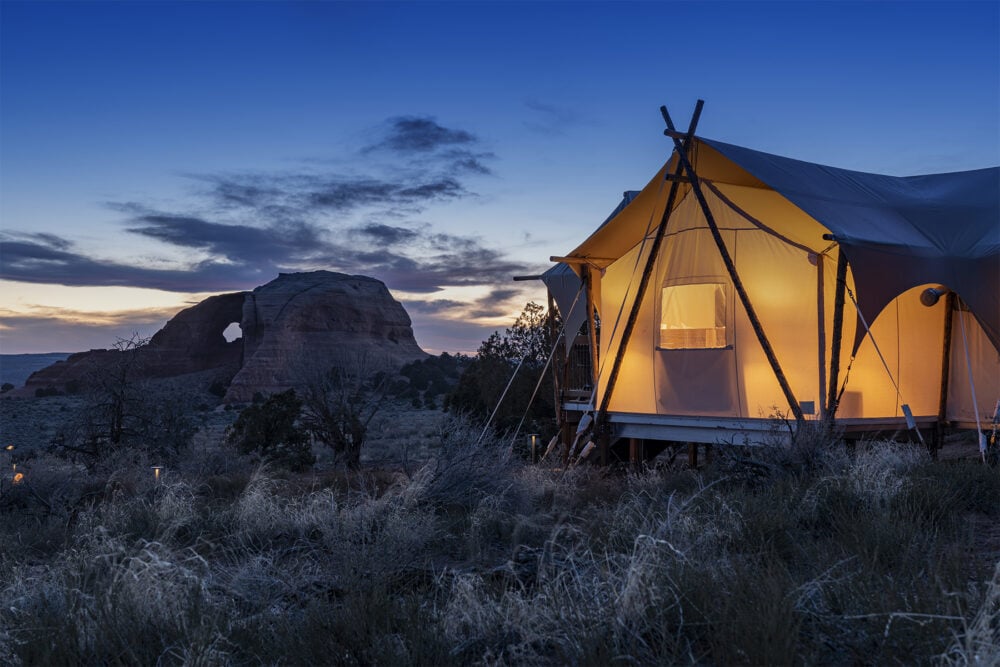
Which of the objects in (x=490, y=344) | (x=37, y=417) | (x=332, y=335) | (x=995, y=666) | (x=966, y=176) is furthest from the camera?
(x=332, y=335)

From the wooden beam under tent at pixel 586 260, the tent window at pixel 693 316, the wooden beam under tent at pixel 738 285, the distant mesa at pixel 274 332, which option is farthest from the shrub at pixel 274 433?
the distant mesa at pixel 274 332

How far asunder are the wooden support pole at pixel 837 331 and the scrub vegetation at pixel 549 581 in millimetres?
2217

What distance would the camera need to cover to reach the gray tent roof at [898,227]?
31.8 feet

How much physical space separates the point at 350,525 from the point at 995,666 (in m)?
4.35

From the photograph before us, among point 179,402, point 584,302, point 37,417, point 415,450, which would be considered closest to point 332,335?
point 37,417

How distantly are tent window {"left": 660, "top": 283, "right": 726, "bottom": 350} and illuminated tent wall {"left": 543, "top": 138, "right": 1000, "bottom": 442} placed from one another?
2cm

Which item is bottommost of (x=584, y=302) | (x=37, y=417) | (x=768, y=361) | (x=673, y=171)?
(x=37, y=417)

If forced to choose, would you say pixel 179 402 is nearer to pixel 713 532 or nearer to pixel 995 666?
pixel 713 532

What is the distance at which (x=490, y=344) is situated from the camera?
68.6 feet

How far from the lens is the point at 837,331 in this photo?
32.3ft

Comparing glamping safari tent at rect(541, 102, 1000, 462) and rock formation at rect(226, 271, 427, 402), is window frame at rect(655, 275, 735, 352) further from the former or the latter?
rock formation at rect(226, 271, 427, 402)

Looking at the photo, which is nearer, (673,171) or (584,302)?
(673,171)

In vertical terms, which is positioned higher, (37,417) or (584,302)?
(584,302)

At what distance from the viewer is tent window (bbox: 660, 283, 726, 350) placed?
38.6 feet
